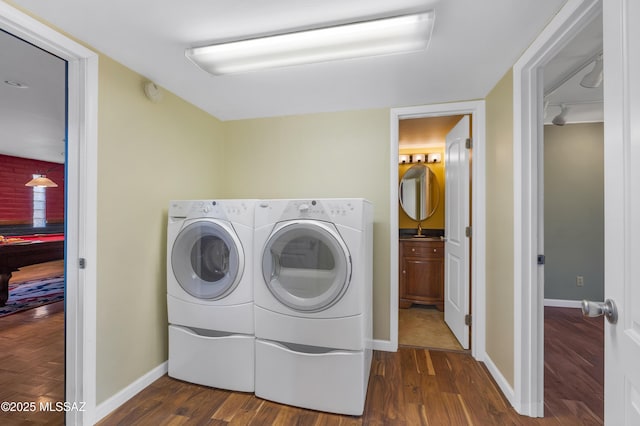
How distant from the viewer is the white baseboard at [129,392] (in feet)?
5.54

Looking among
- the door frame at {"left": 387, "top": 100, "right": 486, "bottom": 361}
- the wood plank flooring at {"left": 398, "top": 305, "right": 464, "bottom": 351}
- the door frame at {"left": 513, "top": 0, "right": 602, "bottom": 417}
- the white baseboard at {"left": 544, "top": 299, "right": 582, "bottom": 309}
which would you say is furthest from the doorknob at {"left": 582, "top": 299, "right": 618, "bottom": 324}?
the white baseboard at {"left": 544, "top": 299, "right": 582, "bottom": 309}

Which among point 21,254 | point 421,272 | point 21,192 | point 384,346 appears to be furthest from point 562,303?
point 21,192

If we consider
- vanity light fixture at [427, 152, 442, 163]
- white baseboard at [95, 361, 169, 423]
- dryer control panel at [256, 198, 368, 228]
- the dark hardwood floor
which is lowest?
the dark hardwood floor

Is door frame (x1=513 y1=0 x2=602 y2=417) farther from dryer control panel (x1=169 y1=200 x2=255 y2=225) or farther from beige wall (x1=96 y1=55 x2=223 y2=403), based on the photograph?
beige wall (x1=96 y1=55 x2=223 y2=403)

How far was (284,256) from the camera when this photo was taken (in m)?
1.86

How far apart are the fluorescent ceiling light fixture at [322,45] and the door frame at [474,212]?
105 cm

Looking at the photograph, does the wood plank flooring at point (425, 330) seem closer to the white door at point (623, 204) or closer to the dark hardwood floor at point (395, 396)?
the dark hardwood floor at point (395, 396)

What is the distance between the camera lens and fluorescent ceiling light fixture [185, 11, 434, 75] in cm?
138

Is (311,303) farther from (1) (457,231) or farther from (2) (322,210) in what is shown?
(1) (457,231)

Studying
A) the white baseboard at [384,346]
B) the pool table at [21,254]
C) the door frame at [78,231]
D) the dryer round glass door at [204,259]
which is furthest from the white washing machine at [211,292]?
the pool table at [21,254]

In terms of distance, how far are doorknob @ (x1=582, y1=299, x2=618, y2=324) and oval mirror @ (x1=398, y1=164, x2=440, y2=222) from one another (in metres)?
3.34

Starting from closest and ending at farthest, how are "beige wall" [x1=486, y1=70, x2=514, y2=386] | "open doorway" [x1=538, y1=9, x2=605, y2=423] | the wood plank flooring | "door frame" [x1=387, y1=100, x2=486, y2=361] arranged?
1. "beige wall" [x1=486, y1=70, x2=514, y2=386]
2. "door frame" [x1=387, y1=100, x2=486, y2=361]
3. the wood plank flooring
4. "open doorway" [x1=538, y1=9, x2=605, y2=423]

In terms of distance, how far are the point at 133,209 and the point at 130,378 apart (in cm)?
109

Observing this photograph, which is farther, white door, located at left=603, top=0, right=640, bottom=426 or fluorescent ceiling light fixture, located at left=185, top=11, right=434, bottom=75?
fluorescent ceiling light fixture, located at left=185, top=11, right=434, bottom=75
